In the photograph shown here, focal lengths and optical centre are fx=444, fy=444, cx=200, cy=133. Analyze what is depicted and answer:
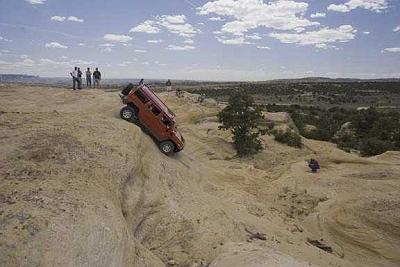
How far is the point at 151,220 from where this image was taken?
43.1ft

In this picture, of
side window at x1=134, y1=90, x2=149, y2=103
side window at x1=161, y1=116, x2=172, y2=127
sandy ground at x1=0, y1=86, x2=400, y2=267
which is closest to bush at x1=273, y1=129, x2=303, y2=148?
sandy ground at x1=0, y1=86, x2=400, y2=267

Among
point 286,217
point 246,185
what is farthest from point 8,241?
point 246,185

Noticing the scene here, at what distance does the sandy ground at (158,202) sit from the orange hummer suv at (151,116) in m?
0.75

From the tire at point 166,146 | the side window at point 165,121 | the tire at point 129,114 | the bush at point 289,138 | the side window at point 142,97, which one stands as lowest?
the bush at point 289,138

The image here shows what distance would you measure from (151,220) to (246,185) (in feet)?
27.1

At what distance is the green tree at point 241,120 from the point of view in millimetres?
27172

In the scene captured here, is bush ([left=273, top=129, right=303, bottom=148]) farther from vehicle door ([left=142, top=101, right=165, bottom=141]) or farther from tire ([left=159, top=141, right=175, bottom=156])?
vehicle door ([left=142, top=101, right=165, bottom=141])

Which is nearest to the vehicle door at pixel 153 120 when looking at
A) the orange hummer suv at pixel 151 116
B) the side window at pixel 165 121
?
the orange hummer suv at pixel 151 116

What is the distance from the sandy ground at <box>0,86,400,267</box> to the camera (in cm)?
→ 893

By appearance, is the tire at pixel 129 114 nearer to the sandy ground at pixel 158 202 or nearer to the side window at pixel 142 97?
the side window at pixel 142 97

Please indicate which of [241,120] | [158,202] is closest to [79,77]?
[241,120]

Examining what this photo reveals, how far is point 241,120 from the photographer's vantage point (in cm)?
2783

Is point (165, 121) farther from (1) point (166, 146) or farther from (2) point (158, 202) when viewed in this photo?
(2) point (158, 202)

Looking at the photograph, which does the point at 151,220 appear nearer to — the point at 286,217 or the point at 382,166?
the point at 286,217
